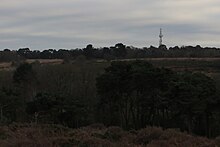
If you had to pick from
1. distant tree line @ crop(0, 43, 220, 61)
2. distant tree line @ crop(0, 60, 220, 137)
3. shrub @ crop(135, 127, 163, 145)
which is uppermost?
distant tree line @ crop(0, 43, 220, 61)

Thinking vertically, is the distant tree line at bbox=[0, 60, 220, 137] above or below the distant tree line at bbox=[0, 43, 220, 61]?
below

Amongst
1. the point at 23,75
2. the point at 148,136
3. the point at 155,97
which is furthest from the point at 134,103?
the point at 148,136

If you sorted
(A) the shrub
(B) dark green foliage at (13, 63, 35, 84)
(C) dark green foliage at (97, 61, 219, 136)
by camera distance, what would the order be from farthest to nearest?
(B) dark green foliage at (13, 63, 35, 84)
(C) dark green foliage at (97, 61, 219, 136)
(A) the shrub

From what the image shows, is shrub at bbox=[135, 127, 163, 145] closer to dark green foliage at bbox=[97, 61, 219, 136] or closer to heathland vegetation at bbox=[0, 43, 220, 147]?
heathland vegetation at bbox=[0, 43, 220, 147]

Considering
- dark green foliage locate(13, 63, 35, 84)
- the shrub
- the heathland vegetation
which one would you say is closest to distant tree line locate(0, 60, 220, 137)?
the heathland vegetation

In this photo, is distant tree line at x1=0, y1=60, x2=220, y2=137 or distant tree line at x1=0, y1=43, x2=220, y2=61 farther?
distant tree line at x1=0, y1=43, x2=220, y2=61

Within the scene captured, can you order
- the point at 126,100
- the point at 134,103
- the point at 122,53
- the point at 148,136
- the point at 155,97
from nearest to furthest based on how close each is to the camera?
the point at 148,136 → the point at 155,97 → the point at 134,103 → the point at 126,100 → the point at 122,53

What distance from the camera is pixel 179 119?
46688 millimetres

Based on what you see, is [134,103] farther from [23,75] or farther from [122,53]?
[122,53]

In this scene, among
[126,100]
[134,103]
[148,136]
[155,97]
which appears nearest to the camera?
[148,136]

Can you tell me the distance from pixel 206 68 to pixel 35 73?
38.7 m

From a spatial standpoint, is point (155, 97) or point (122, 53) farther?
point (122, 53)

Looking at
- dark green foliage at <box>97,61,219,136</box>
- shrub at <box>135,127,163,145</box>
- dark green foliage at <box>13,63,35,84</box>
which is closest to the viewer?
shrub at <box>135,127,163,145</box>

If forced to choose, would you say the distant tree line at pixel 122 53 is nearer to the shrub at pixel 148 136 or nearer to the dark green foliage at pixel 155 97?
the dark green foliage at pixel 155 97
